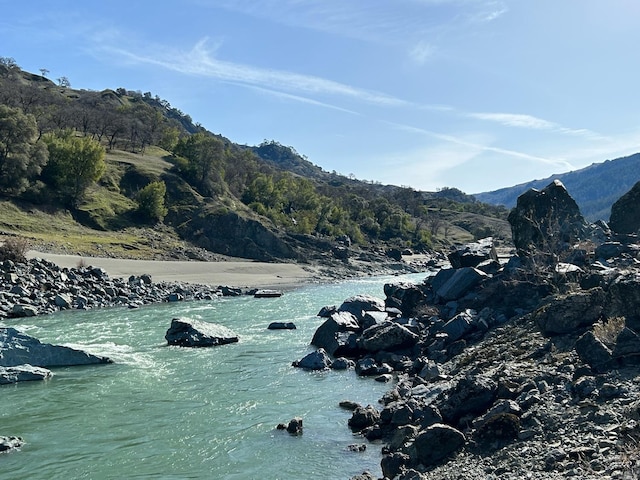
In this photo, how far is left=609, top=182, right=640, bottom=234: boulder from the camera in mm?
Result: 34906

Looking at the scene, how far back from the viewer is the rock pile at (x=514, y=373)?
10508mm

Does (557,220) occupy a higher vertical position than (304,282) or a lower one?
higher

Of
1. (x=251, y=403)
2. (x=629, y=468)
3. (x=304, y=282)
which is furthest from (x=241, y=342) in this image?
(x=304, y=282)

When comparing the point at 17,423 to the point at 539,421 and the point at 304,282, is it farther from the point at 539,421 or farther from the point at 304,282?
the point at 304,282

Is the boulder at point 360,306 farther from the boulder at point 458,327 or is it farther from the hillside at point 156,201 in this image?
the hillside at point 156,201

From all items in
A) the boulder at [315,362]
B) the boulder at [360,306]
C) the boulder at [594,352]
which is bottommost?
the boulder at [315,362]

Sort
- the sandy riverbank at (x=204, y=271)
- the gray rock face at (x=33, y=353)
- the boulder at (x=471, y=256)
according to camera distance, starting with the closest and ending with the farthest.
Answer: the gray rock face at (x=33, y=353)
the boulder at (x=471, y=256)
the sandy riverbank at (x=204, y=271)

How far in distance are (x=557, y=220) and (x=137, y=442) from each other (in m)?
27.0

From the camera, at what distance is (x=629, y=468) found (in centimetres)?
827

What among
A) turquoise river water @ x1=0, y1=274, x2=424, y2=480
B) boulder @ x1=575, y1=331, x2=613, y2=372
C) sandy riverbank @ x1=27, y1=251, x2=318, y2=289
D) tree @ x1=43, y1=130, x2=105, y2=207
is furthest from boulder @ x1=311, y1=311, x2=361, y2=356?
tree @ x1=43, y1=130, x2=105, y2=207

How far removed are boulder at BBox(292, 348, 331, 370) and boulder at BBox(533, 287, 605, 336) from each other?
8.87 metres

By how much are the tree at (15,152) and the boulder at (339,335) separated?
64182 millimetres

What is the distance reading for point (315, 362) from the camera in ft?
75.5

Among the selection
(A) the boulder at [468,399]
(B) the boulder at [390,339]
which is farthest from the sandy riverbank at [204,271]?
(A) the boulder at [468,399]
